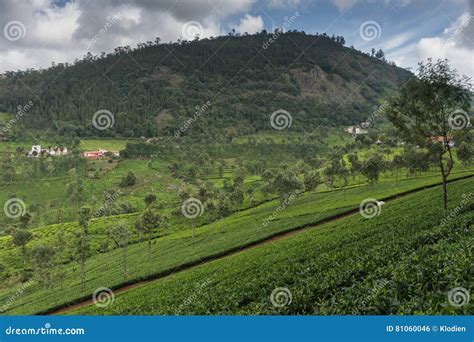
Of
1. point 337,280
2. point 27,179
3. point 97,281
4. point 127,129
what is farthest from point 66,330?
point 127,129

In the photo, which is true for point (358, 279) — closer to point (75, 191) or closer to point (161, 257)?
point (161, 257)

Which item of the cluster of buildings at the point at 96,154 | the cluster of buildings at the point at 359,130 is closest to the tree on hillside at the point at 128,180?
the cluster of buildings at the point at 96,154

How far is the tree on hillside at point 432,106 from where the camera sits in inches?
818

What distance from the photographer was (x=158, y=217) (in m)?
41.2

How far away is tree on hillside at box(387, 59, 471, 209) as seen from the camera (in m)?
20.8

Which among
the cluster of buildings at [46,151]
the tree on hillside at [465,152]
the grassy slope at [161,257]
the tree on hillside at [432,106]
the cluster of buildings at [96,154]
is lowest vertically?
the grassy slope at [161,257]

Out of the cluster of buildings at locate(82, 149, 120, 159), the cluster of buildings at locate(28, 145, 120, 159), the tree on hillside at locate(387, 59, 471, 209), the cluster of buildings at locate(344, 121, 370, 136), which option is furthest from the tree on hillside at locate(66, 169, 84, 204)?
the cluster of buildings at locate(344, 121, 370, 136)

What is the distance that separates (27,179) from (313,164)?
96666mm

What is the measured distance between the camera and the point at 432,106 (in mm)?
21688

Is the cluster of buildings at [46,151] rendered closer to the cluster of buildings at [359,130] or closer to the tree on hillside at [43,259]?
the tree on hillside at [43,259]

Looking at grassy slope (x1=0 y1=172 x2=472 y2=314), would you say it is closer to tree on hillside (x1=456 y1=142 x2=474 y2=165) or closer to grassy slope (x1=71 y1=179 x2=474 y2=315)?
grassy slope (x1=71 y1=179 x2=474 y2=315)

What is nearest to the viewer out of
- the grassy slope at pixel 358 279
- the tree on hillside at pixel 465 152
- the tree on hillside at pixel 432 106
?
the grassy slope at pixel 358 279


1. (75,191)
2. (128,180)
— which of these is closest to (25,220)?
(75,191)

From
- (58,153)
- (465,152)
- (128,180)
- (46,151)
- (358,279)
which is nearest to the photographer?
(358,279)
